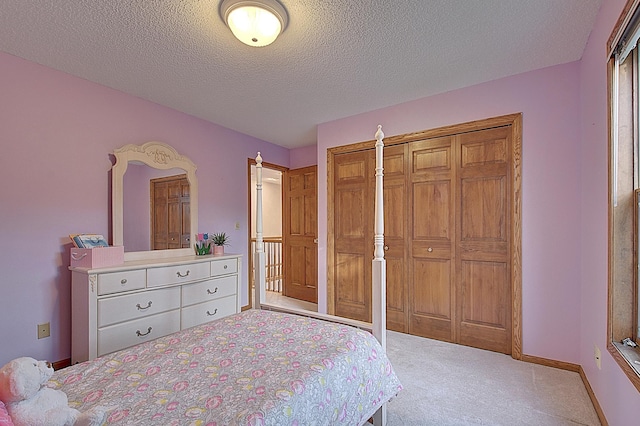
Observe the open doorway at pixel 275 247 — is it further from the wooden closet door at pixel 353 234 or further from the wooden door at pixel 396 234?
the wooden door at pixel 396 234

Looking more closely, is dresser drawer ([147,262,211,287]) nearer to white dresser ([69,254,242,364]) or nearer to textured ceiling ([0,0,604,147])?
white dresser ([69,254,242,364])

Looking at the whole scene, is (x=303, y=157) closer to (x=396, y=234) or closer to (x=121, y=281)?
(x=396, y=234)

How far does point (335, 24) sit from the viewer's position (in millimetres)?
1925

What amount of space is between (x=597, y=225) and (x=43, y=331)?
159 inches

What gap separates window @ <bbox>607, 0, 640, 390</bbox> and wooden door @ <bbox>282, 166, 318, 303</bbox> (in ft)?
11.0

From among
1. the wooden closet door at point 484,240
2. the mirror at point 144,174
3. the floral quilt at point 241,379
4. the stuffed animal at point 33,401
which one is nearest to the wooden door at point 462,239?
the wooden closet door at point 484,240

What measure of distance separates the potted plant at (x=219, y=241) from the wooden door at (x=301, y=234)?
1.31m

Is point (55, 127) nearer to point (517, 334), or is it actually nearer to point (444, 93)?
point (444, 93)

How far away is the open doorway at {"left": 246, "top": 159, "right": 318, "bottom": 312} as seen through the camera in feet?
14.5

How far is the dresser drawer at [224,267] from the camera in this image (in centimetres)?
319

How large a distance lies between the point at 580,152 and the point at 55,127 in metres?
4.16

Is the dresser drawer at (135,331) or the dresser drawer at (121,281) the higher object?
the dresser drawer at (121,281)

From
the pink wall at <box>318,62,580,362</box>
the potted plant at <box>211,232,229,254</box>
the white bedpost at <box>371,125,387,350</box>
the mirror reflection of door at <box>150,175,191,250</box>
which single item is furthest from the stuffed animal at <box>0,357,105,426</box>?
the pink wall at <box>318,62,580,362</box>

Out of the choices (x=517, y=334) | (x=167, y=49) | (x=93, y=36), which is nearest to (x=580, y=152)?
(x=517, y=334)
